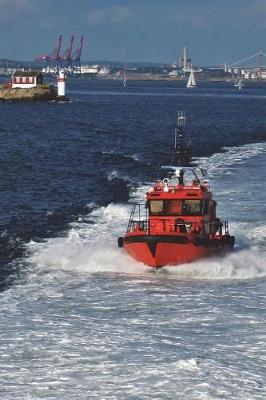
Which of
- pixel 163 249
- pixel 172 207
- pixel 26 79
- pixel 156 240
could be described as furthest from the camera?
pixel 26 79

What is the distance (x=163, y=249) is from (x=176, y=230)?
3.58 feet

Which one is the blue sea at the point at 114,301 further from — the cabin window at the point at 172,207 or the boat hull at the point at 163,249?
the cabin window at the point at 172,207

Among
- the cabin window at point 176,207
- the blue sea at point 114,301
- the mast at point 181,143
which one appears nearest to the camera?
the blue sea at point 114,301

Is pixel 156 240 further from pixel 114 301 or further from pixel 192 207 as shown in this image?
pixel 114 301

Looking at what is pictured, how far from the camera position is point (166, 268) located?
29.1 meters

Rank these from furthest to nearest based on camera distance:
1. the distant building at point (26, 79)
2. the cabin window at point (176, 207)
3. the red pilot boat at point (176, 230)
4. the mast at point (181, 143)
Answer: the distant building at point (26, 79), the mast at point (181, 143), the cabin window at point (176, 207), the red pilot boat at point (176, 230)

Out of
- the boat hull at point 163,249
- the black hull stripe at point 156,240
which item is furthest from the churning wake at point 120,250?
the black hull stripe at point 156,240

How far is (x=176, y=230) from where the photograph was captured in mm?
29547

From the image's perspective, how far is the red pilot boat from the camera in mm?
28750

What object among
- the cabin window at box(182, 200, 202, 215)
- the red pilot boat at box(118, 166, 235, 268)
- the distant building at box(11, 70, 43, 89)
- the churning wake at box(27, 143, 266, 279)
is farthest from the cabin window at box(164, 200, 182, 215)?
→ the distant building at box(11, 70, 43, 89)

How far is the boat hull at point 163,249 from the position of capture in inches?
1127

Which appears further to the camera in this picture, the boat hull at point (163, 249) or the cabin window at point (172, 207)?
the cabin window at point (172, 207)

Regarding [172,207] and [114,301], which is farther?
[172,207]

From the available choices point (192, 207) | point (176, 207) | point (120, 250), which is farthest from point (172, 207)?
point (120, 250)
